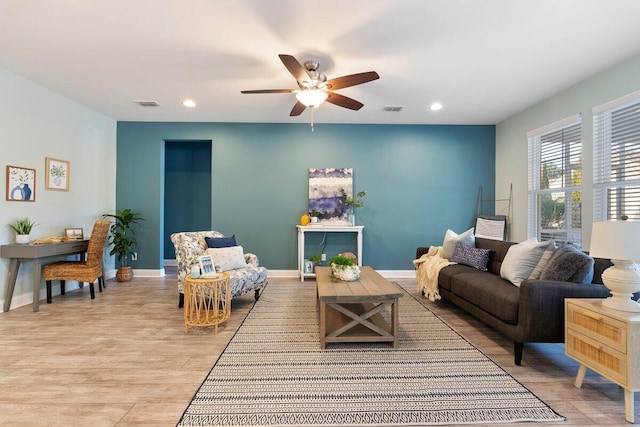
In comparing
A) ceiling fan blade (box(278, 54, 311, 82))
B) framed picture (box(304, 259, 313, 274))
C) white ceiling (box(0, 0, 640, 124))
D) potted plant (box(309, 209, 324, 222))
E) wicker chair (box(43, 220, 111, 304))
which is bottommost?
framed picture (box(304, 259, 313, 274))

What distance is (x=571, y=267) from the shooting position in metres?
2.34

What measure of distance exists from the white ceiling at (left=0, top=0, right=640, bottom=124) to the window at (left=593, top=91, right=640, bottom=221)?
1.66ft

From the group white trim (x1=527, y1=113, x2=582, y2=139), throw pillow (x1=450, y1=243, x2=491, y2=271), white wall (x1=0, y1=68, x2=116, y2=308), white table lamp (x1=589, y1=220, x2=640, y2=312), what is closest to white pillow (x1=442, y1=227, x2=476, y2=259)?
throw pillow (x1=450, y1=243, x2=491, y2=271)

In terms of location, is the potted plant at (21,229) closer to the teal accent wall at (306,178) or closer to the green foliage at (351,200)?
the teal accent wall at (306,178)

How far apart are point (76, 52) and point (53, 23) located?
1.73ft

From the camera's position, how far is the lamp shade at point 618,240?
1773 mm

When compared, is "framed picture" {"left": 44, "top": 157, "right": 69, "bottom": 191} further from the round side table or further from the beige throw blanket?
the beige throw blanket

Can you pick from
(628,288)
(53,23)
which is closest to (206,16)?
(53,23)

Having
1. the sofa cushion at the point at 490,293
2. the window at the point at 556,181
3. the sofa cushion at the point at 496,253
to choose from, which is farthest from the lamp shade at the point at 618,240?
the window at the point at 556,181

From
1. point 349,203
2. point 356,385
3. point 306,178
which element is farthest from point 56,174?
point 356,385

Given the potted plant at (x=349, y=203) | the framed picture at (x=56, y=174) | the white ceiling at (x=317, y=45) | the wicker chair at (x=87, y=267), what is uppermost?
the white ceiling at (x=317, y=45)

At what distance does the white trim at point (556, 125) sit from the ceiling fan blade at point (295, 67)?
11.0ft

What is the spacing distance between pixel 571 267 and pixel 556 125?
265cm

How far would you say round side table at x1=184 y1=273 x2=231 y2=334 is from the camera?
290 centimetres
